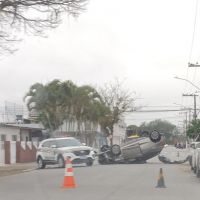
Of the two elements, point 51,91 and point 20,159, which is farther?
point 51,91

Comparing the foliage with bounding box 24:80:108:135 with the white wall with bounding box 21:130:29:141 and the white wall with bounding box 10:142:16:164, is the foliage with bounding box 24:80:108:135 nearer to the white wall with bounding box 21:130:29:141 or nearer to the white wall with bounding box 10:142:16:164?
the white wall with bounding box 21:130:29:141

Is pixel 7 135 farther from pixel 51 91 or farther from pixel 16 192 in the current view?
pixel 16 192

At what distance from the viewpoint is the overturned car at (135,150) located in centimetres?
3594

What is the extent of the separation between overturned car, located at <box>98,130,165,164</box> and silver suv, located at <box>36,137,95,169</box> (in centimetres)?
314

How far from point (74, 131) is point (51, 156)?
114ft

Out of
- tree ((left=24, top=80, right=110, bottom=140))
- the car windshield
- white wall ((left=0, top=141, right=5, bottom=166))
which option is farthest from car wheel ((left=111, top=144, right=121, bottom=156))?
tree ((left=24, top=80, right=110, bottom=140))

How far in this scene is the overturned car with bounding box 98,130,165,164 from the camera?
35.9m

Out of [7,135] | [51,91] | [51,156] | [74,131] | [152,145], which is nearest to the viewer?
[51,156]

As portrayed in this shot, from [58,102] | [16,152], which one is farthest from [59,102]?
[16,152]

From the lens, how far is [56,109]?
57.8m

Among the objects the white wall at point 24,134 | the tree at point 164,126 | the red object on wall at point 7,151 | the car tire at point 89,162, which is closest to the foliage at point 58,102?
the white wall at point 24,134

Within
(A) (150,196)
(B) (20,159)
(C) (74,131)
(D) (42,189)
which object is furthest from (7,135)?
(A) (150,196)

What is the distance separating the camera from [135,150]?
3606 centimetres

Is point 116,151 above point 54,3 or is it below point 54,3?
below
